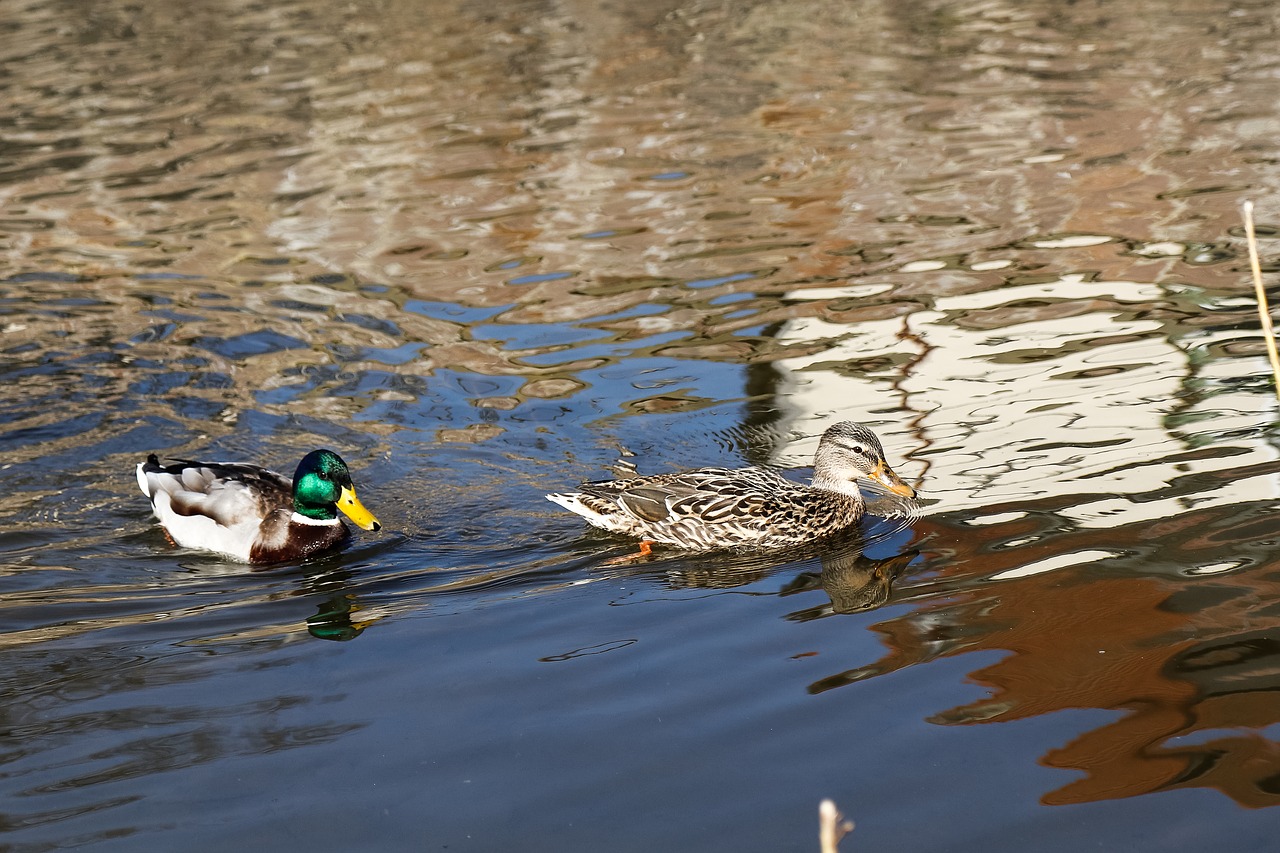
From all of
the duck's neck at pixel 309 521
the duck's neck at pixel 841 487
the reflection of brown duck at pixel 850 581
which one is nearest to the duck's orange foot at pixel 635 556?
the reflection of brown duck at pixel 850 581

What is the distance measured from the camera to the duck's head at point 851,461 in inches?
301

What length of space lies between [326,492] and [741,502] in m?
2.29

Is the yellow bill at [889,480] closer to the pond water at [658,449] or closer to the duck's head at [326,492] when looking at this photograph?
the pond water at [658,449]

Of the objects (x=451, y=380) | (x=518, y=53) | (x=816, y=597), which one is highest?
(x=518, y=53)

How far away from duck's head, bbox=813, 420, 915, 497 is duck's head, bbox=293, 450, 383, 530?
8.05 feet

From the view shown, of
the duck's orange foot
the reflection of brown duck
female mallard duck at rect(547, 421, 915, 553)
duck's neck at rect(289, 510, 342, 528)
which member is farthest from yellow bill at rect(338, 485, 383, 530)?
the reflection of brown duck

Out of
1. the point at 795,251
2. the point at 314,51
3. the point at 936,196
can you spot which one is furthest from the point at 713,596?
the point at 314,51

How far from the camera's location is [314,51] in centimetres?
2477

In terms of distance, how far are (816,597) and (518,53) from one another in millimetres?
18310

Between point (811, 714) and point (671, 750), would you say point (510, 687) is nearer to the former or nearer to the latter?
point (671, 750)

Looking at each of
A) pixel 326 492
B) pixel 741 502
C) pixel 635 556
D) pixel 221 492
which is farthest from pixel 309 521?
pixel 741 502

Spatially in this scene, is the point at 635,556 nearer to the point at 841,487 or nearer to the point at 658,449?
the point at 841,487

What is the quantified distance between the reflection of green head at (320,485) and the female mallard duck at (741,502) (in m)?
1.18

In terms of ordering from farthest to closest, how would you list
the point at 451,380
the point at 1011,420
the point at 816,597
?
the point at 451,380
the point at 1011,420
the point at 816,597
